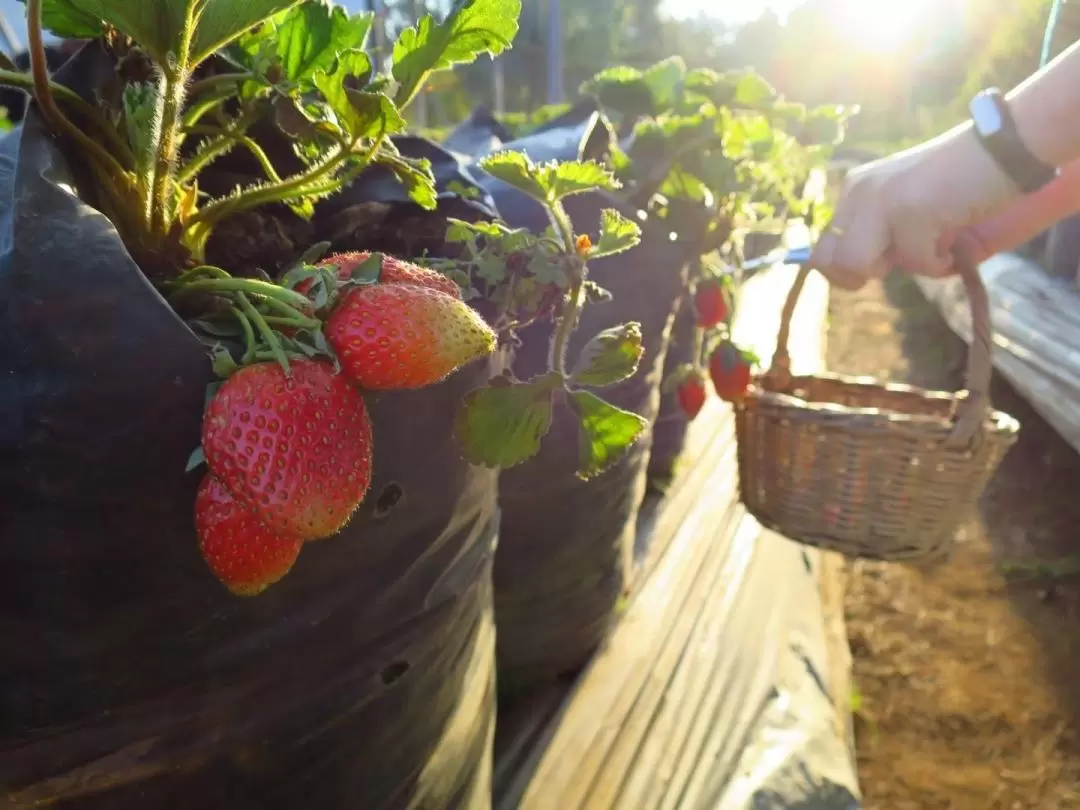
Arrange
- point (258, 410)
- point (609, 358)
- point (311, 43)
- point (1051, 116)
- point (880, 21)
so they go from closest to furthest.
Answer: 1. point (258, 410)
2. point (311, 43)
3. point (609, 358)
4. point (1051, 116)
5. point (880, 21)

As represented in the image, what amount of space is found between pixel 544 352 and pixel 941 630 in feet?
3.88

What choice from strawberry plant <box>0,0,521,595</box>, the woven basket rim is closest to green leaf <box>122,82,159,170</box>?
strawberry plant <box>0,0,521,595</box>

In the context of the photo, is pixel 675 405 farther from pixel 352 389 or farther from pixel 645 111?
pixel 352 389

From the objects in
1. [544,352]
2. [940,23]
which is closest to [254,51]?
[544,352]

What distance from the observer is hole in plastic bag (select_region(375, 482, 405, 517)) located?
1.56 feet

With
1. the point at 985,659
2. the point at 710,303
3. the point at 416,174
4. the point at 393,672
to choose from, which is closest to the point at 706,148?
the point at 710,303

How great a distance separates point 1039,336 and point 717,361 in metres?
1.49

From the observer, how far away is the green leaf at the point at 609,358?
560 millimetres

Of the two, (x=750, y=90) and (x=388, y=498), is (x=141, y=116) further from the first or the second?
(x=750, y=90)

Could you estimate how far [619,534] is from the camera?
1.09m

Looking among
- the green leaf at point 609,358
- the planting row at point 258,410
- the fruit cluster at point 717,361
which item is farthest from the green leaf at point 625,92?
the green leaf at point 609,358

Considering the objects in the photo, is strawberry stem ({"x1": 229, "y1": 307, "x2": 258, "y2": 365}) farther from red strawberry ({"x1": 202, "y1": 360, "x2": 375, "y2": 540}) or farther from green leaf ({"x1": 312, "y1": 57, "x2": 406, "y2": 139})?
green leaf ({"x1": 312, "y1": 57, "x2": 406, "y2": 139})

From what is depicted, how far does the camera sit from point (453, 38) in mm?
429

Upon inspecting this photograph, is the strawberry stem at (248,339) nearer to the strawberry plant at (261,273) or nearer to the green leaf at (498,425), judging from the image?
the strawberry plant at (261,273)
